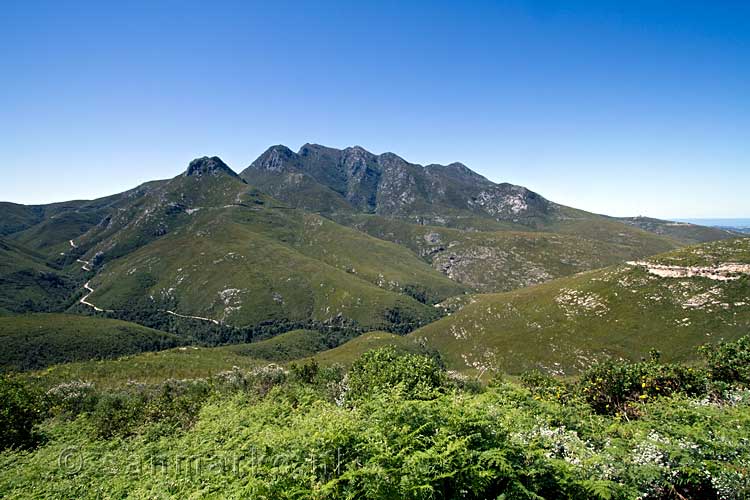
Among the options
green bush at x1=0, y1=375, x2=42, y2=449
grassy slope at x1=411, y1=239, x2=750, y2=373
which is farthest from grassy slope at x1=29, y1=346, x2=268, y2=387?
grassy slope at x1=411, y1=239, x2=750, y2=373

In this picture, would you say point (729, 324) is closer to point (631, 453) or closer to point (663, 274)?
point (663, 274)

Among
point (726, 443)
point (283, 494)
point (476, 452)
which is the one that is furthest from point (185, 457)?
point (726, 443)

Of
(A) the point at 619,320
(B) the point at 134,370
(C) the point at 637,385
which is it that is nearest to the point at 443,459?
(C) the point at 637,385

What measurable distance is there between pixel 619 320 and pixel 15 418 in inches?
6960

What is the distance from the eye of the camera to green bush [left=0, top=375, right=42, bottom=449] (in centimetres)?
3212

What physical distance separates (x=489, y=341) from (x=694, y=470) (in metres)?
187

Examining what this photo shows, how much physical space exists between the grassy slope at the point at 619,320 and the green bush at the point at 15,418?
152 m

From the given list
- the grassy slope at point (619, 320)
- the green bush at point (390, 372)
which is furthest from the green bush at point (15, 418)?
the grassy slope at point (619, 320)

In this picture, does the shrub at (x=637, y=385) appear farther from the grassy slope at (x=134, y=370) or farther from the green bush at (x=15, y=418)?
the grassy slope at (x=134, y=370)

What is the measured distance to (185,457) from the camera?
17016 millimetres

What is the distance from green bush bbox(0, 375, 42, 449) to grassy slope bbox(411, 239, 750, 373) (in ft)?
499

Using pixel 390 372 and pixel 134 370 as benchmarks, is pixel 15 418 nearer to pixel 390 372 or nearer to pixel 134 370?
pixel 390 372

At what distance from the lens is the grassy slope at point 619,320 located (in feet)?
416

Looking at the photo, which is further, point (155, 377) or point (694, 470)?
point (155, 377)
